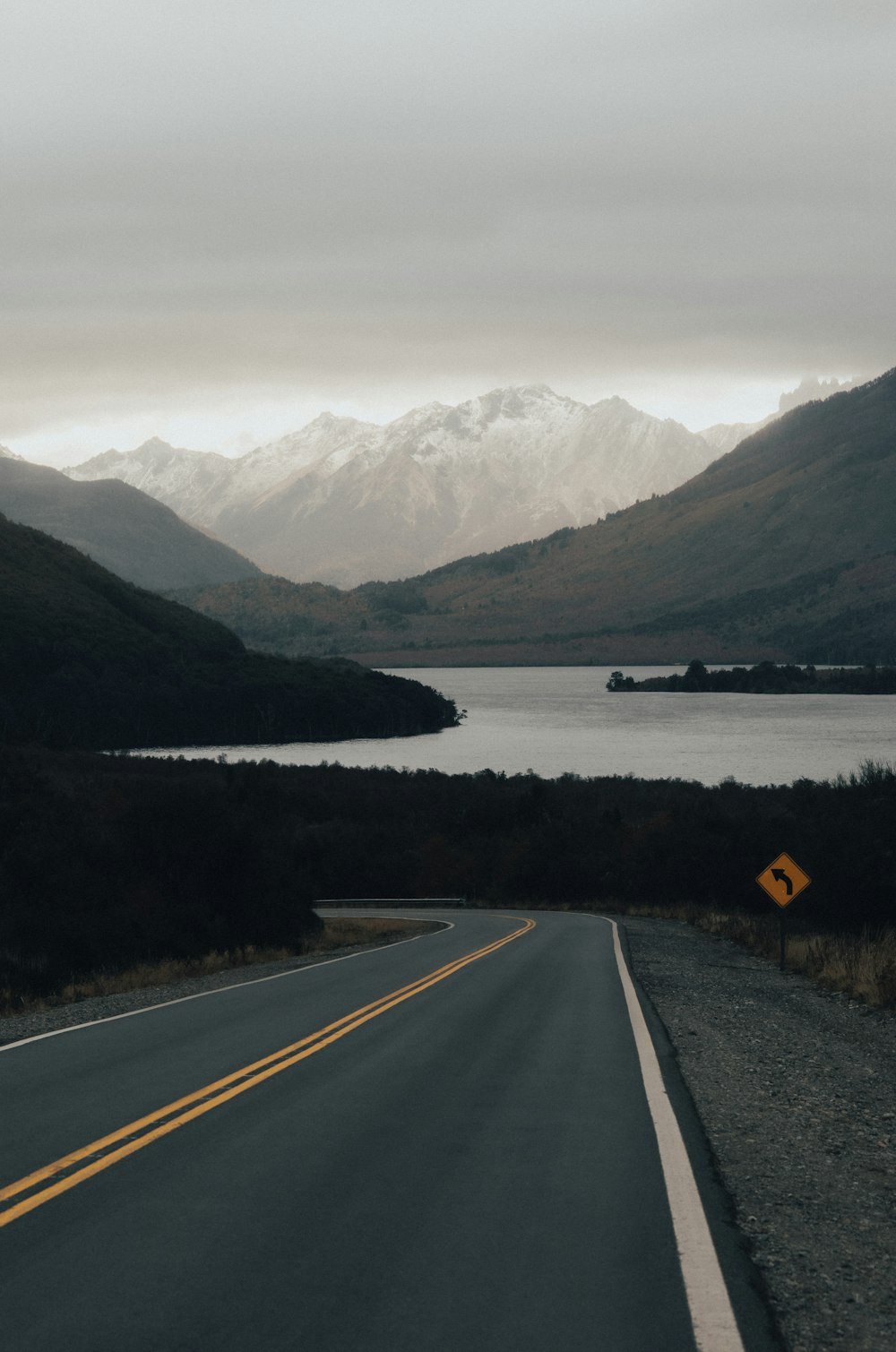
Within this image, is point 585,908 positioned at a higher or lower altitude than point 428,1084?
lower

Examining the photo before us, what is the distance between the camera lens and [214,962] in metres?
23.9

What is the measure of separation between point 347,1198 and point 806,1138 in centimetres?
362

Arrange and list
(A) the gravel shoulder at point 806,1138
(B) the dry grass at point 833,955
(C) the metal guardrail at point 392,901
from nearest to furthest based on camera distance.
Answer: (A) the gravel shoulder at point 806,1138
(B) the dry grass at point 833,955
(C) the metal guardrail at point 392,901

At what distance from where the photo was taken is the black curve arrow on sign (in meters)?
21.4

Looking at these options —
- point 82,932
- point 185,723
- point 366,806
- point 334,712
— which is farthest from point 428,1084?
point 334,712

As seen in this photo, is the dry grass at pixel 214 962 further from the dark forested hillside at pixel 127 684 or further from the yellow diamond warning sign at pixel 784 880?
the dark forested hillside at pixel 127 684

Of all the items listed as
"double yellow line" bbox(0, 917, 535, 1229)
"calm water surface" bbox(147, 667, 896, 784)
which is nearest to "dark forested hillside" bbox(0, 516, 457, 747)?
"calm water surface" bbox(147, 667, 896, 784)

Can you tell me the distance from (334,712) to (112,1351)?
186 m

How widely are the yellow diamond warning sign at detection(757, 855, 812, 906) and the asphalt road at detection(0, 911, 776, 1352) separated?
995 cm

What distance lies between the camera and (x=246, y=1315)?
Result: 4996 millimetres

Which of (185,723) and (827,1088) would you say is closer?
(827,1088)

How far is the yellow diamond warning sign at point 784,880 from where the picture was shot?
70.0ft

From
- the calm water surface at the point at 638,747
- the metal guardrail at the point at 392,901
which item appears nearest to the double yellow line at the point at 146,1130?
the metal guardrail at the point at 392,901

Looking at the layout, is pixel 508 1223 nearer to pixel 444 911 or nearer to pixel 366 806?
pixel 444 911
